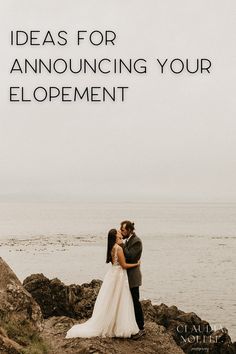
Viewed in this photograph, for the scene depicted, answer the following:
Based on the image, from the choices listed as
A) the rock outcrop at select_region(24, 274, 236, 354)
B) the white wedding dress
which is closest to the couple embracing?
the white wedding dress

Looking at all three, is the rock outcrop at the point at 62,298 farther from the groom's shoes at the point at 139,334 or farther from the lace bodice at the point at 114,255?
the lace bodice at the point at 114,255

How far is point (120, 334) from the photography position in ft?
41.3

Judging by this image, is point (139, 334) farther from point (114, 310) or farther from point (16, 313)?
point (16, 313)

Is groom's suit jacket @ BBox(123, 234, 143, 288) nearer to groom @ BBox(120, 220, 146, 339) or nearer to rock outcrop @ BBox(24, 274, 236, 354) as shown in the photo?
groom @ BBox(120, 220, 146, 339)

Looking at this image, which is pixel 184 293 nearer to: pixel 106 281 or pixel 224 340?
pixel 224 340

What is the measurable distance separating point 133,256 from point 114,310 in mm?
1401

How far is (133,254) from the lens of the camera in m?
12.5

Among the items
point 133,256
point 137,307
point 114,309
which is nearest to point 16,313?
point 114,309

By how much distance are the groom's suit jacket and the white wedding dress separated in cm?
17

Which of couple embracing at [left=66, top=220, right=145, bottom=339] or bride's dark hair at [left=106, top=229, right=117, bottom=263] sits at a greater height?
bride's dark hair at [left=106, top=229, right=117, bottom=263]

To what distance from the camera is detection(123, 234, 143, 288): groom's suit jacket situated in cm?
1243

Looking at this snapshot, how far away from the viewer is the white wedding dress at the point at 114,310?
12578mm

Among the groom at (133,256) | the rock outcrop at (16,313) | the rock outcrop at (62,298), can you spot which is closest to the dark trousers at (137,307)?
the groom at (133,256)

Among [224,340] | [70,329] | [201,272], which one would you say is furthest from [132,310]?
[201,272]
